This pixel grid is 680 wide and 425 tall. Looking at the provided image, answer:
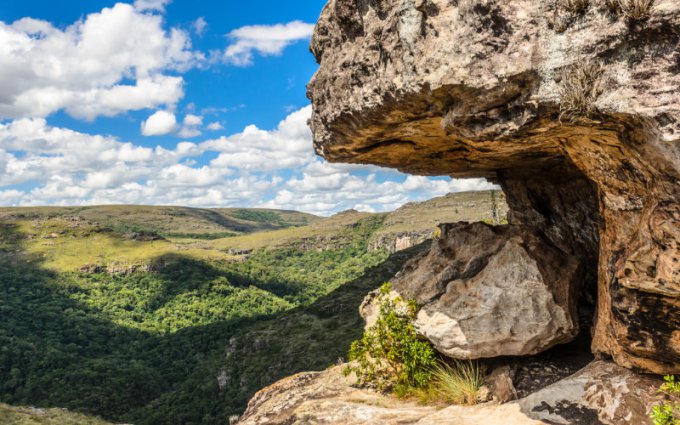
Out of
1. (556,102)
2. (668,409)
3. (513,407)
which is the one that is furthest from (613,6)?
(513,407)

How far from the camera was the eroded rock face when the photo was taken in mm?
6395

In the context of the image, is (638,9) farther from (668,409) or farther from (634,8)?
(668,409)

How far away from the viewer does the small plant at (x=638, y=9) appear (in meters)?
6.17

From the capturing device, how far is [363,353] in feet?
40.4

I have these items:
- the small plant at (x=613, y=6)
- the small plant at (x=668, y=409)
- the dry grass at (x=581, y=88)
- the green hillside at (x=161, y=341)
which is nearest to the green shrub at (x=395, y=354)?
the small plant at (x=668, y=409)

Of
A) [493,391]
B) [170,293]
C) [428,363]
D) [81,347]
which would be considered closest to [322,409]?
[428,363]

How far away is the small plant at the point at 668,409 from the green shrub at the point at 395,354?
4.83 metres

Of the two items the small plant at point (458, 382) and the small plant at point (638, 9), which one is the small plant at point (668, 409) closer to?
the small plant at point (458, 382)

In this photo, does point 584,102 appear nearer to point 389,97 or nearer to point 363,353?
point 389,97

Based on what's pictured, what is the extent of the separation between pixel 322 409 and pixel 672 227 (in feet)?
26.7

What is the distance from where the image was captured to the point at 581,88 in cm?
678

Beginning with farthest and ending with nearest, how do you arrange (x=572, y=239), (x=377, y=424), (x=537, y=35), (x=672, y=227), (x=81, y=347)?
1. (x=81, y=347)
2. (x=572, y=239)
3. (x=377, y=424)
4. (x=537, y=35)
5. (x=672, y=227)

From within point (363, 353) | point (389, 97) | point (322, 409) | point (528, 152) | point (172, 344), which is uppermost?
point (389, 97)

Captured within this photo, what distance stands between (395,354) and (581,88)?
759cm
